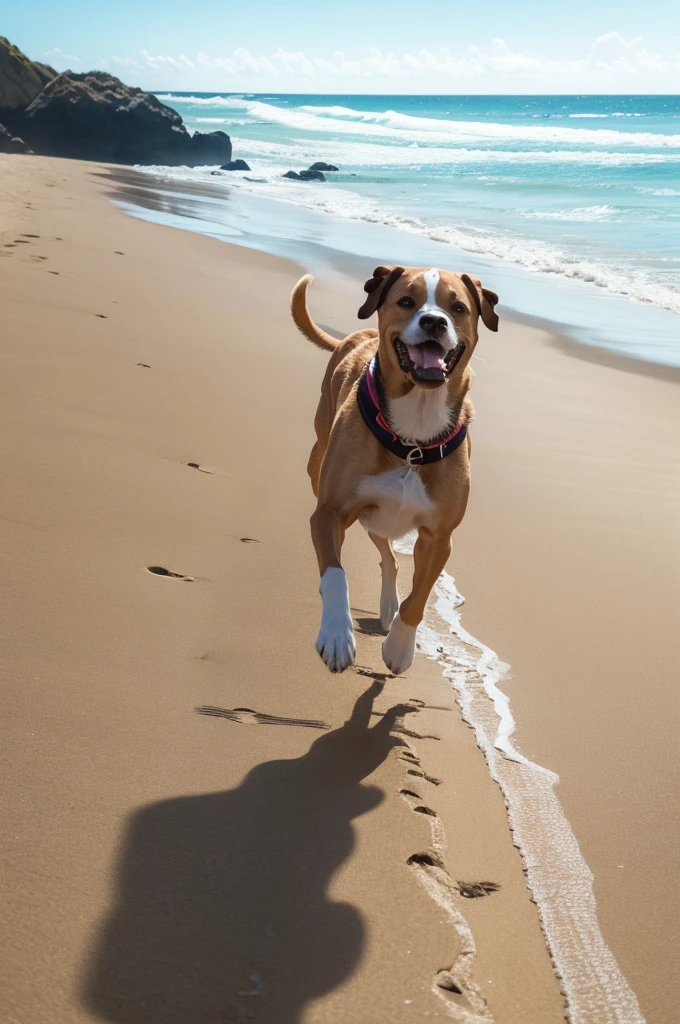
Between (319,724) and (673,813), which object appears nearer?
(673,813)

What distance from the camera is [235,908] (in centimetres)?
227

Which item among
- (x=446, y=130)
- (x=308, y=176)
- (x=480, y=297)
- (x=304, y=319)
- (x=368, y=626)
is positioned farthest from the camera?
(x=446, y=130)

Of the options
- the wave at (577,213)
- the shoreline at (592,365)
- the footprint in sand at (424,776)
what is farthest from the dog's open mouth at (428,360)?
the wave at (577,213)

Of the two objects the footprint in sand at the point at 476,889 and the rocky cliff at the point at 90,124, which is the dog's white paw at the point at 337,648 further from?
the rocky cliff at the point at 90,124

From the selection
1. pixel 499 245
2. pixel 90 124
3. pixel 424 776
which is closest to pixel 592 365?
pixel 424 776

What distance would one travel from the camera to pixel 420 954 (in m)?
2.26

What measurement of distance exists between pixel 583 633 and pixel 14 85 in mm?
39937

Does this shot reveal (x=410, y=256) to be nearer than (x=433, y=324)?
No

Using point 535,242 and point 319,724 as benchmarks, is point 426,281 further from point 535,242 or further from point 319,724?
point 535,242

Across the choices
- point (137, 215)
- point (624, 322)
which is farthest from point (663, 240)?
point (137, 215)

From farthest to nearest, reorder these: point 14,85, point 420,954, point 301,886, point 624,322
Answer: point 14,85, point 624,322, point 301,886, point 420,954

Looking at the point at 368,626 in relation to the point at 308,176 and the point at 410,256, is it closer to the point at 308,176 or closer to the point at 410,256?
the point at 410,256

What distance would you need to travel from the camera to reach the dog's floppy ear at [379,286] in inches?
162

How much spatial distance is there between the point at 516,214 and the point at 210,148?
64.1 feet
